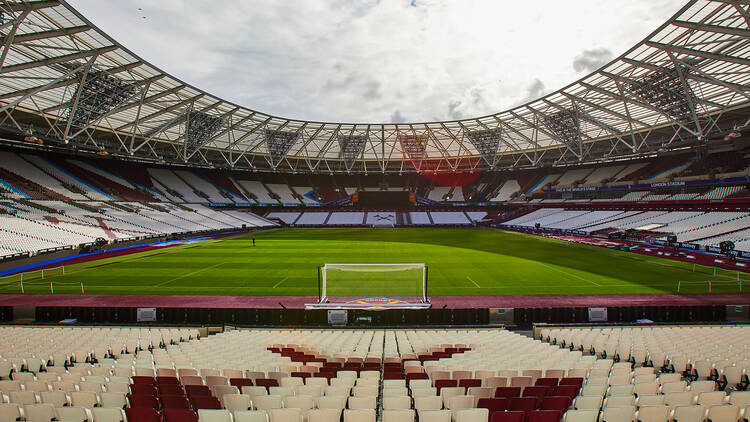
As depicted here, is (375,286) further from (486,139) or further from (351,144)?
(486,139)

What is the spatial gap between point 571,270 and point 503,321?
1398 centimetres

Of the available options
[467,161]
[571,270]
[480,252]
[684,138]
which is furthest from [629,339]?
[467,161]

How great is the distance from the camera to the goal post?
17781 millimetres

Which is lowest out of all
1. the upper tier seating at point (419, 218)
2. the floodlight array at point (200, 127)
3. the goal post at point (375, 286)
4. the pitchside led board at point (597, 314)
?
the pitchside led board at point (597, 314)

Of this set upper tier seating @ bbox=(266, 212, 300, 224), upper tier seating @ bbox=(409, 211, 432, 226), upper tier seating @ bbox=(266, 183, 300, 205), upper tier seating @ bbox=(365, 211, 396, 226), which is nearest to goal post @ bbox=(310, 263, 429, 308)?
upper tier seating @ bbox=(409, 211, 432, 226)

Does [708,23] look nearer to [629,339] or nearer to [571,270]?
→ [571,270]

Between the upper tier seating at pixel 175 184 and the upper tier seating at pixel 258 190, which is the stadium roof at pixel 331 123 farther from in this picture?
the upper tier seating at pixel 258 190

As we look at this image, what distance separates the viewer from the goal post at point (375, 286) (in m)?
17.8

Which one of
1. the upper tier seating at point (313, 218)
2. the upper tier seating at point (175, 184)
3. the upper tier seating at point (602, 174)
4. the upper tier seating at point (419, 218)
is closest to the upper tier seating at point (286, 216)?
the upper tier seating at point (313, 218)

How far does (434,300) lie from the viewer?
1827 centimetres

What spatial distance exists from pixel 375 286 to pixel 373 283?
29.4 inches

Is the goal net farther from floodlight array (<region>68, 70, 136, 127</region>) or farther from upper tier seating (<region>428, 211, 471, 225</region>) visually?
upper tier seating (<region>428, 211, 471, 225</region>)

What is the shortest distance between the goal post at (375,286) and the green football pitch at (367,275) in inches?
9.0

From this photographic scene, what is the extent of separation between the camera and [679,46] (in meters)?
27.0
